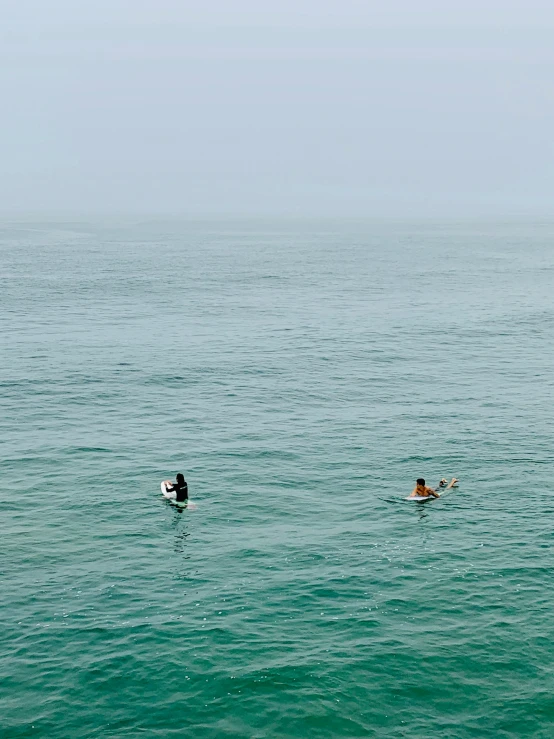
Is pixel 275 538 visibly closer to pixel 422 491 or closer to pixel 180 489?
pixel 180 489

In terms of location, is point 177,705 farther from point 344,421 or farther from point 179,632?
point 344,421

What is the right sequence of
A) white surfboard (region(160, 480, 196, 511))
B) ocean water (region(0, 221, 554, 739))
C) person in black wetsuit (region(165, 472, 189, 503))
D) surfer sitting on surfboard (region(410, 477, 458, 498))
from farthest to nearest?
surfer sitting on surfboard (region(410, 477, 458, 498))
white surfboard (region(160, 480, 196, 511))
person in black wetsuit (region(165, 472, 189, 503))
ocean water (region(0, 221, 554, 739))

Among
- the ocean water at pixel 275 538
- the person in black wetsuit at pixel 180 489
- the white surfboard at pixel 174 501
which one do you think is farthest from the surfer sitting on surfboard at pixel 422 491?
the person in black wetsuit at pixel 180 489

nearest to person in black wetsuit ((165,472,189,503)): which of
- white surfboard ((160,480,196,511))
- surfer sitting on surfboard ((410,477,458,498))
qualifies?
white surfboard ((160,480,196,511))

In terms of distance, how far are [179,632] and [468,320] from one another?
294 feet

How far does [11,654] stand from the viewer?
124 feet

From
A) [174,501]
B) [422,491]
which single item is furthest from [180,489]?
[422,491]

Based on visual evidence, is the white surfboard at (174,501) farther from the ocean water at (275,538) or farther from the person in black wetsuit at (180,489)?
the ocean water at (275,538)

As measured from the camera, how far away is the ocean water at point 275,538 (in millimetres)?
35156

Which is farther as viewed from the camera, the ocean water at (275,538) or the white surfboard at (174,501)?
the white surfboard at (174,501)

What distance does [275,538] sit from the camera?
4969 centimetres

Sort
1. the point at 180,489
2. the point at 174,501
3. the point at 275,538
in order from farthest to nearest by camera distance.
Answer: the point at 174,501 → the point at 180,489 → the point at 275,538

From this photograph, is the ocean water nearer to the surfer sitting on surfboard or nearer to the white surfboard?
the white surfboard

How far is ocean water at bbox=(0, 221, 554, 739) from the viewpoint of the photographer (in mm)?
35156
